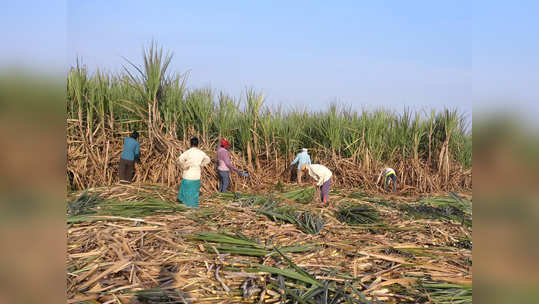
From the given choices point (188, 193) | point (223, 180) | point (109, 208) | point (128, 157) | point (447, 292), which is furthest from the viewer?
point (223, 180)

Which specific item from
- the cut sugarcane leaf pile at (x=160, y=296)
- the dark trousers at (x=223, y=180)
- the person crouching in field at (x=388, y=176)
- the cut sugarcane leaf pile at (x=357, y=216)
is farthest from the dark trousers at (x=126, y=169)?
the person crouching in field at (x=388, y=176)

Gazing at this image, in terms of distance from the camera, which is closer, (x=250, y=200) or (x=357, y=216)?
(x=357, y=216)

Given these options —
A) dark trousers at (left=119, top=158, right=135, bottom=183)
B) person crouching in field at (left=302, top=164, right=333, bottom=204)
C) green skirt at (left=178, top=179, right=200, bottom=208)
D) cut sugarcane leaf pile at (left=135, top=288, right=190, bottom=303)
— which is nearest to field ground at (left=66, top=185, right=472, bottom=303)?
cut sugarcane leaf pile at (left=135, top=288, right=190, bottom=303)

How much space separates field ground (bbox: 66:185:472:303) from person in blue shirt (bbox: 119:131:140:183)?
4.79 feet

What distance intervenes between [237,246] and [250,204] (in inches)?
73.1

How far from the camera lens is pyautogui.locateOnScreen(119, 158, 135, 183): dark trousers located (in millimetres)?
6211

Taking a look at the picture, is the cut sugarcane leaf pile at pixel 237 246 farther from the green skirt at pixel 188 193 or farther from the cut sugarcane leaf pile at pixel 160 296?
the green skirt at pixel 188 193

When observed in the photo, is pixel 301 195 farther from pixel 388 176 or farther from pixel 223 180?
pixel 388 176

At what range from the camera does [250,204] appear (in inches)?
200

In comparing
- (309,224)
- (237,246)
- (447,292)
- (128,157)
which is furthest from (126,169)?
(447,292)

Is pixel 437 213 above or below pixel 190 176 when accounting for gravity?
below

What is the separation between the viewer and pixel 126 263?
2.71 meters
